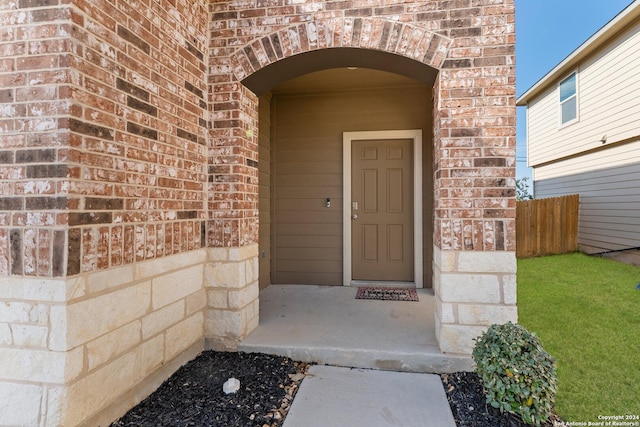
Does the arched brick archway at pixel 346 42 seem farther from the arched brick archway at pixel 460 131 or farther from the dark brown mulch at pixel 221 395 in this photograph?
the dark brown mulch at pixel 221 395

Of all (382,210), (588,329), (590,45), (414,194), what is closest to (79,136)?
(382,210)

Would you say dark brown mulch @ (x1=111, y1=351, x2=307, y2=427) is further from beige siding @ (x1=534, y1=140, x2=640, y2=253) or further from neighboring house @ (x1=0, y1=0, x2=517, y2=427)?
beige siding @ (x1=534, y1=140, x2=640, y2=253)

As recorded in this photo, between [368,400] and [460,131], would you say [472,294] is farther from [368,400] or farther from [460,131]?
[460,131]

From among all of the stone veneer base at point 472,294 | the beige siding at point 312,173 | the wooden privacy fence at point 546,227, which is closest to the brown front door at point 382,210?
the beige siding at point 312,173

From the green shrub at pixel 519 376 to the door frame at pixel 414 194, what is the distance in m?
2.48

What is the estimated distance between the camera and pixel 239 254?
268cm

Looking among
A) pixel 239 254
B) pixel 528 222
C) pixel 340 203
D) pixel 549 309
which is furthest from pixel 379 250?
pixel 528 222

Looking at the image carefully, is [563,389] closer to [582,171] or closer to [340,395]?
[340,395]

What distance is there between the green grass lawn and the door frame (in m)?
1.26

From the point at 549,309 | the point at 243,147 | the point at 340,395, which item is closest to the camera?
the point at 340,395

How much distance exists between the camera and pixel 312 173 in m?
4.64

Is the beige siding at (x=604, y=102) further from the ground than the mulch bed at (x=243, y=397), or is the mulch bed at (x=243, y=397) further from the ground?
the beige siding at (x=604, y=102)

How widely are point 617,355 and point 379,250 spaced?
8.19 feet

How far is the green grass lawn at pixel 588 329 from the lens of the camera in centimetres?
207
